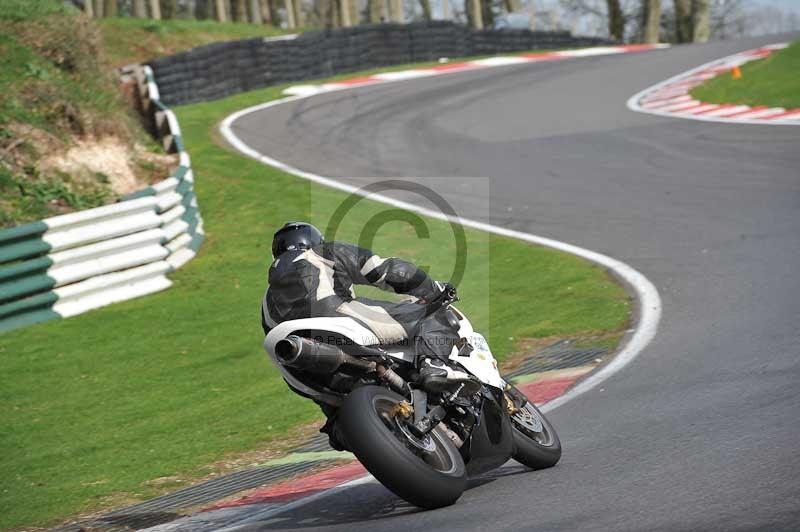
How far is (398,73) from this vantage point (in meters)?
30.6

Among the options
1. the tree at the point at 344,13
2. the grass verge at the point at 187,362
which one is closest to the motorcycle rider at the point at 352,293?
the grass verge at the point at 187,362

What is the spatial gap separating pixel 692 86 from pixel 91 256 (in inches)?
624

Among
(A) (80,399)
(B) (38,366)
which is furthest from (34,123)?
(A) (80,399)

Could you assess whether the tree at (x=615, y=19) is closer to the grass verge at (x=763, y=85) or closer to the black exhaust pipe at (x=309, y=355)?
the grass verge at (x=763, y=85)

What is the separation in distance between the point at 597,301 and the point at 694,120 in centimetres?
1024

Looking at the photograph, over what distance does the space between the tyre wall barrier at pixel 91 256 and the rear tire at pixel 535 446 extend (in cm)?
668

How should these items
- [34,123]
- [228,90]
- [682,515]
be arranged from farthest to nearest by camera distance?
1. [228,90]
2. [34,123]
3. [682,515]

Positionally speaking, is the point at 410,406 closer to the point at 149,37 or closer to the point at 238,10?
the point at 149,37

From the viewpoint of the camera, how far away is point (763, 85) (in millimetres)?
21250

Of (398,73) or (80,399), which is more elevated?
(398,73)

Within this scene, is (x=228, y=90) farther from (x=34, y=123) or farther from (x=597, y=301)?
(x=597, y=301)

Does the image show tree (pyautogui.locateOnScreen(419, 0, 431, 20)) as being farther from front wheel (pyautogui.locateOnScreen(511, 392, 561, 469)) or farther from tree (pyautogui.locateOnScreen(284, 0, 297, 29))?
front wheel (pyautogui.locateOnScreen(511, 392, 561, 469))

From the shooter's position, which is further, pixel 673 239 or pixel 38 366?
pixel 673 239

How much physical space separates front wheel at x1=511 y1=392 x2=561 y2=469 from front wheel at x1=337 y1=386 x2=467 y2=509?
585 mm
